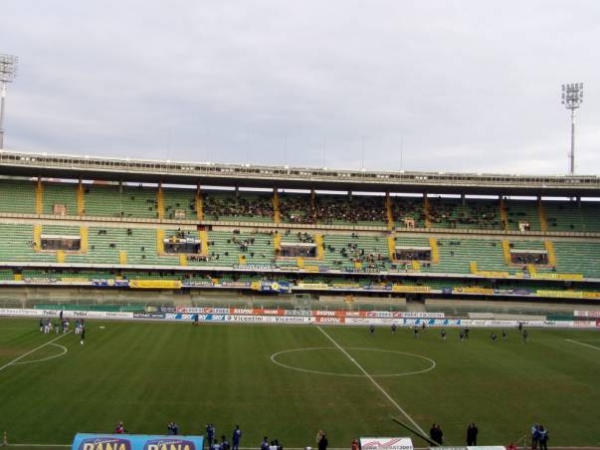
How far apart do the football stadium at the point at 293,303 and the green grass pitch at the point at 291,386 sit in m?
0.16

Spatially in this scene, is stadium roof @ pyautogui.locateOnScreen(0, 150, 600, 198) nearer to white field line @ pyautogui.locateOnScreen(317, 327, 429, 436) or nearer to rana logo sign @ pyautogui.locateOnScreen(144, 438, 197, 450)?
white field line @ pyautogui.locateOnScreen(317, 327, 429, 436)

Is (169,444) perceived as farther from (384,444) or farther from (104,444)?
(384,444)

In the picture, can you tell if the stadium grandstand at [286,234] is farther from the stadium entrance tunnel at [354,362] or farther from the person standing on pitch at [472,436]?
the person standing on pitch at [472,436]

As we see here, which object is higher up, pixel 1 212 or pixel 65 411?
pixel 1 212

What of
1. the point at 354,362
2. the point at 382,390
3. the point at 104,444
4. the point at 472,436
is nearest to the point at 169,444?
the point at 104,444

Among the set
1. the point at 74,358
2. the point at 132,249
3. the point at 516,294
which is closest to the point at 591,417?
the point at 74,358

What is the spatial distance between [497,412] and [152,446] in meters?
16.2

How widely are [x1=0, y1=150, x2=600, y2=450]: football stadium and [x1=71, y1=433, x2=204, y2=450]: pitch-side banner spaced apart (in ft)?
0.52

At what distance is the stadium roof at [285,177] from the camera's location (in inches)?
2643

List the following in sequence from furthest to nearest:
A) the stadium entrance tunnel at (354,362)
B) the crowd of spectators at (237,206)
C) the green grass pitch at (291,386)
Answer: the crowd of spectators at (237,206) → the stadium entrance tunnel at (354,362) → the green grass pitch at (291,386)

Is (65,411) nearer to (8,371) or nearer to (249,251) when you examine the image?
(8,371)

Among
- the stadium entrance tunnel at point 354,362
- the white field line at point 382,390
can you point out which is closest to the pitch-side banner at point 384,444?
the white field line at point 382,390

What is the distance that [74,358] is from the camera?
36.2 meters

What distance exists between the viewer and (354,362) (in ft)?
125
